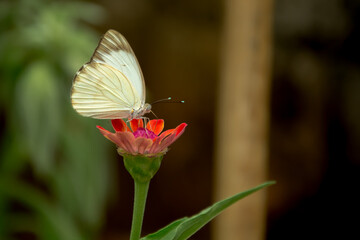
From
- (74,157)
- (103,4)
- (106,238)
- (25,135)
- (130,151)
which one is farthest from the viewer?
(106,238)

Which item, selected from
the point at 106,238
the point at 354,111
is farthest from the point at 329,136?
the point at 106,238

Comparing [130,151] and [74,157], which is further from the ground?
[130,151]

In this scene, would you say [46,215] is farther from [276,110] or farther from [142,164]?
[276,110]

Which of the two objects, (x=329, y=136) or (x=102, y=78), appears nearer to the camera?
(x=102, y=78)

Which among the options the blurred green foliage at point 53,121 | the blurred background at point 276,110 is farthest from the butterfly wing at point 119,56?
the blurred background at point 276,110

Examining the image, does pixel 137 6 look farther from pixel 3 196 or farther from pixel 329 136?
pixel 3 196

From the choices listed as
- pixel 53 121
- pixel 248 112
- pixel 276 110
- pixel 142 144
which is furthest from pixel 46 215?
pixel 276 110

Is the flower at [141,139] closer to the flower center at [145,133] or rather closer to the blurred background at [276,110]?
the flower center at [145,133]

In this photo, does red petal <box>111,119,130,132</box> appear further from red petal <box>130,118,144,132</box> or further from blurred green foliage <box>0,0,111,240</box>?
blurred green foliage <box>0,0,111,240</box>
